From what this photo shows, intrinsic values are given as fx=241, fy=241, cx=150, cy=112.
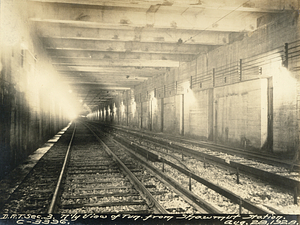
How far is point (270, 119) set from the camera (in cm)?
968

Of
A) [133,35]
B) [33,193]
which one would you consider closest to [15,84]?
[33,193]

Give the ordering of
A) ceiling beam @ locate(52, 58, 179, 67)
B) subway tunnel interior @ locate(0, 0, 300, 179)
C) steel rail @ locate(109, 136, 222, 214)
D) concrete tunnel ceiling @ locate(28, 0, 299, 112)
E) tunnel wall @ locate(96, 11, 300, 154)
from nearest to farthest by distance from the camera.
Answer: steel rail @ locate(109, 136, 222, 214)
subway tunnel interior @ locate(0, 0, 300, 179)
concrete tunnel ceiling @ locate(28, 0, 299, 112)
tunnel wall @ locate(96, 11, 300, 154)
ceiling beam @ locate(52, 58, 179, 67)

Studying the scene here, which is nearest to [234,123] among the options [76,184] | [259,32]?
[259,32]

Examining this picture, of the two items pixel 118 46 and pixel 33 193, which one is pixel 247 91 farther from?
pixel 33 193

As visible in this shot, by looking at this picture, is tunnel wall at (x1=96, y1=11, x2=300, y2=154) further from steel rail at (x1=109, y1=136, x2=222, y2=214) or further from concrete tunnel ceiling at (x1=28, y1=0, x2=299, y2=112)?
steel rail at (x1=109, y1=136, x2=222, y2=214)

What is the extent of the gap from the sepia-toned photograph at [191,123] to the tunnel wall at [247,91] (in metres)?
0.06

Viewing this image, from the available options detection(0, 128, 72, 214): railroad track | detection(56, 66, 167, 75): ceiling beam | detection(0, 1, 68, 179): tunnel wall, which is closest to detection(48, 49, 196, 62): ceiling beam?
detection(56, 66, 167, 75): ceiling beam

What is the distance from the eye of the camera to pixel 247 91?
10750mm

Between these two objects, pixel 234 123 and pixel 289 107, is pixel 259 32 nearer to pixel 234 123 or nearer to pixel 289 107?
pixel 289 107

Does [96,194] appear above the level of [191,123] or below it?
below

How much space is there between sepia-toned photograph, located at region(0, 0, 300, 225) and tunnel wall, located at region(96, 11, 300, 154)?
0.06 m

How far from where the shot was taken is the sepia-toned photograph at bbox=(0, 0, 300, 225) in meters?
4.64

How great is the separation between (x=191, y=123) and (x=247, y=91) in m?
6.10

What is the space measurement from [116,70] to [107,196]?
16.3m
